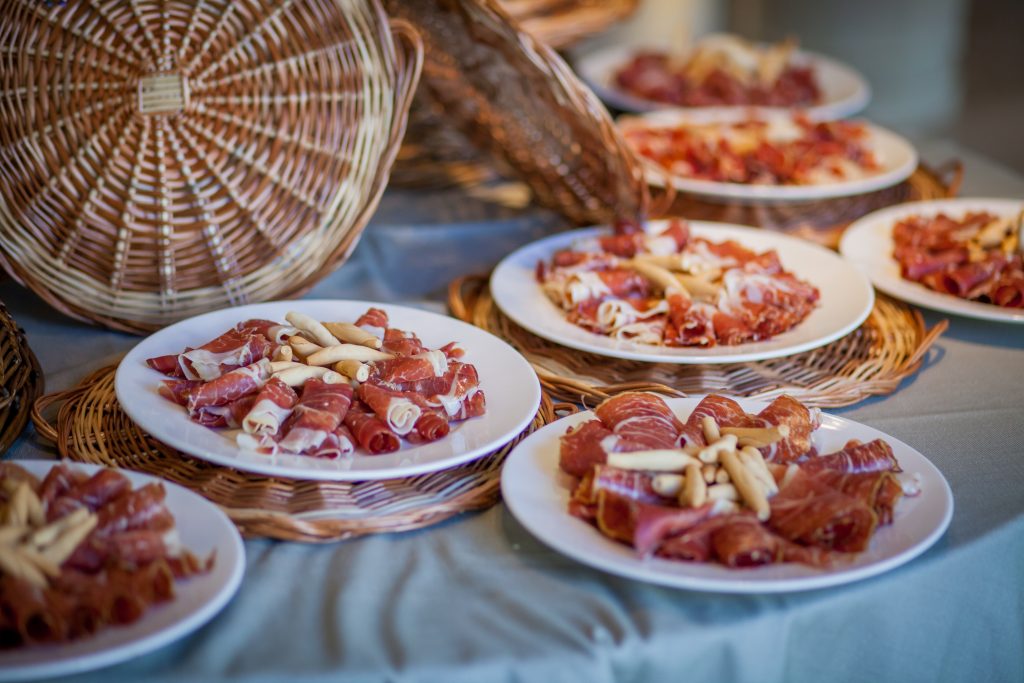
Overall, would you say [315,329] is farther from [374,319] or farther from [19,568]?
[19,568]

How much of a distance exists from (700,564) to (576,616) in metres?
0.12

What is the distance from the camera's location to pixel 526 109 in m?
1.72

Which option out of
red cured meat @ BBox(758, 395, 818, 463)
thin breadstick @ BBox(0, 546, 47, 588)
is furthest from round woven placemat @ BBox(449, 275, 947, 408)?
thin breadstick @ BBox(0, 546, 47, 588)

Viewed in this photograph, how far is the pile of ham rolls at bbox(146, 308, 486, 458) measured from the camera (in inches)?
39.6

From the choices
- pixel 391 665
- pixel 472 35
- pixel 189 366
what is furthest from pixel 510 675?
pixel 472 35

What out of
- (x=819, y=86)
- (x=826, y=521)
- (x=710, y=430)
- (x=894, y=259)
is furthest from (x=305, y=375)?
(x=819, y=86)

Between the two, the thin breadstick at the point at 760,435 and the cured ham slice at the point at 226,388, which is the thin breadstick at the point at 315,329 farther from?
the thin breadstick at the point at 760,435

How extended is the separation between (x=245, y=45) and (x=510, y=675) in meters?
1.00

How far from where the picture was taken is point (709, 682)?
0.85 metres

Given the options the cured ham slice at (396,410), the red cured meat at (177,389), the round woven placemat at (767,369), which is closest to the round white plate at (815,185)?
the round woven placemat at (767,369)

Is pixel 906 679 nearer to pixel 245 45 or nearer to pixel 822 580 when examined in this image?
pixel 822 580

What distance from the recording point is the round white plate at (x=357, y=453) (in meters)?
0.97

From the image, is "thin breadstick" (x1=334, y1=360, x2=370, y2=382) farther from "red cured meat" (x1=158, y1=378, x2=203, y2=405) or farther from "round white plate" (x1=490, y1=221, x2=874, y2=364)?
"round white plate" (x1=490, y1=221, x2=874, y2=364)

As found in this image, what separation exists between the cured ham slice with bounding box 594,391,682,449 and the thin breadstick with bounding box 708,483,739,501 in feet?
0.27
